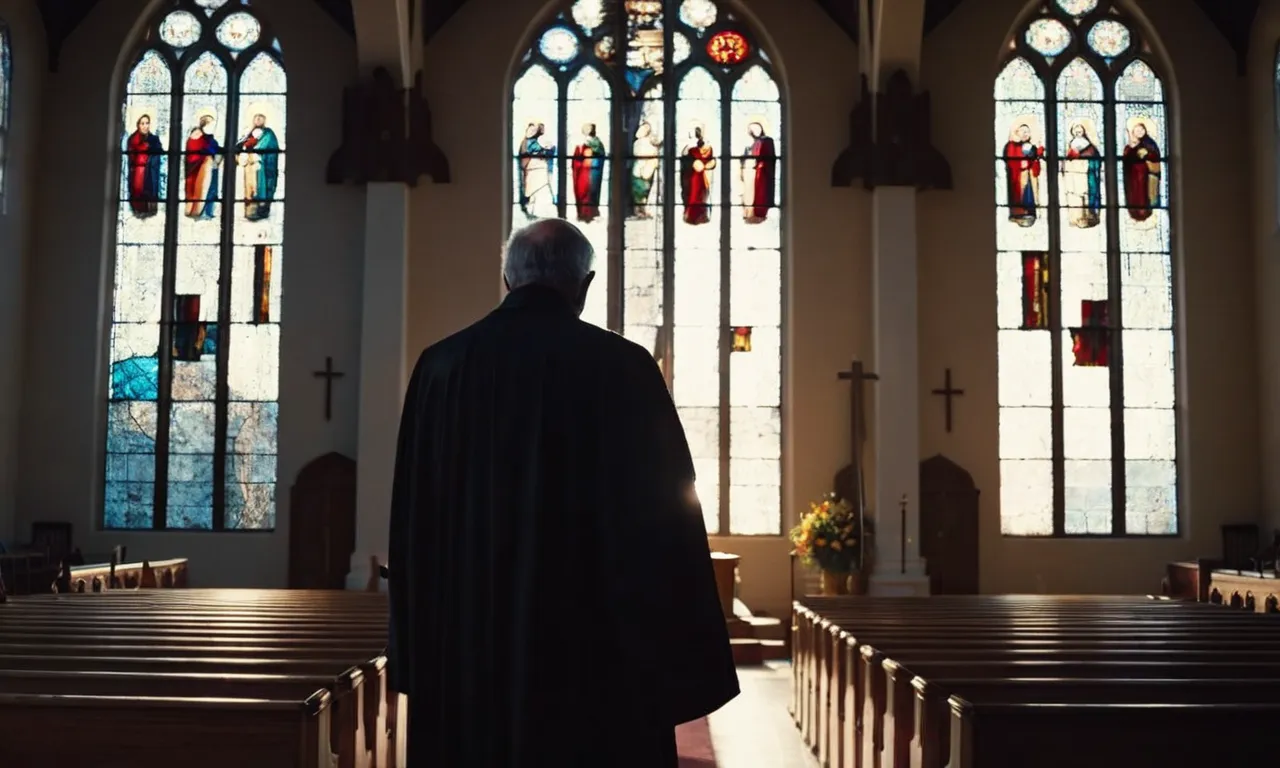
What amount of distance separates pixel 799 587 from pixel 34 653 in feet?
30.2

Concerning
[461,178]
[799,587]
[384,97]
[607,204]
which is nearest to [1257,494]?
[799,587]

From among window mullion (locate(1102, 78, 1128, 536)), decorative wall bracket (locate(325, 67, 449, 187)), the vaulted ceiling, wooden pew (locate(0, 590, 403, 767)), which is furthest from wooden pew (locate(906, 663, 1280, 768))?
the vaulted ceiling

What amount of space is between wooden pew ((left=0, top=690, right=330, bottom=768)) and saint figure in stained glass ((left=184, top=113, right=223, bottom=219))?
10751 millimetres

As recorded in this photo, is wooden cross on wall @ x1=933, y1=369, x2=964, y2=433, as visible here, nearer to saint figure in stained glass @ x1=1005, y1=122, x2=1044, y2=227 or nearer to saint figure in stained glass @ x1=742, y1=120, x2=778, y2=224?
saint figure in stained glass @ x1=1005, y1=122, x2=1044, y2=227

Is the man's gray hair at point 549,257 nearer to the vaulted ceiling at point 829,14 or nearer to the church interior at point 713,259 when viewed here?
the church interior at point 713,259

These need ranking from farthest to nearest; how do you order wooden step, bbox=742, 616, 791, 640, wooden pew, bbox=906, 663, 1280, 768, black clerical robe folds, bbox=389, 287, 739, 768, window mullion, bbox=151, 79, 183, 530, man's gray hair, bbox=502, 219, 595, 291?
window mullion, bbox=151, 79, 183, 530 < wooden step, bbox=742, 616, 791, 640 < wooden pew, bbox=906, 663, 1280, 768 < man's gray hair, bbox=502, 219, 595, 291 < black clerical robe folds, bbox=389, 287, 739, 768

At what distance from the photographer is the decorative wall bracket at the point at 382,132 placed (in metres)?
12.7

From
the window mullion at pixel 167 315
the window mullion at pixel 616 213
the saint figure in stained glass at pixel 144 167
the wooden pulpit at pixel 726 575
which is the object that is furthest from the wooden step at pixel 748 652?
the saint figure in stained glass at pixel 144 167

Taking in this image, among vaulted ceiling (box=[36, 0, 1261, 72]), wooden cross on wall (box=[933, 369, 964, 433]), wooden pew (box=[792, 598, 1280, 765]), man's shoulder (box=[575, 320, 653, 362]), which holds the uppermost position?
vaulted ceiling (box=[36, 0, 1261, 72])

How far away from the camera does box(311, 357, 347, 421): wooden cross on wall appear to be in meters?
13.0

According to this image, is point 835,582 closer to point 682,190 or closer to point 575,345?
point 682,190

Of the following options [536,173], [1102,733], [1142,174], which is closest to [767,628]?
[536,173]

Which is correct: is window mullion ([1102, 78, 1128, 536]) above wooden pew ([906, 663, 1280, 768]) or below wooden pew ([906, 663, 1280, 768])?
above

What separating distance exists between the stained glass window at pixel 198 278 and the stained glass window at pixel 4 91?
109cm
